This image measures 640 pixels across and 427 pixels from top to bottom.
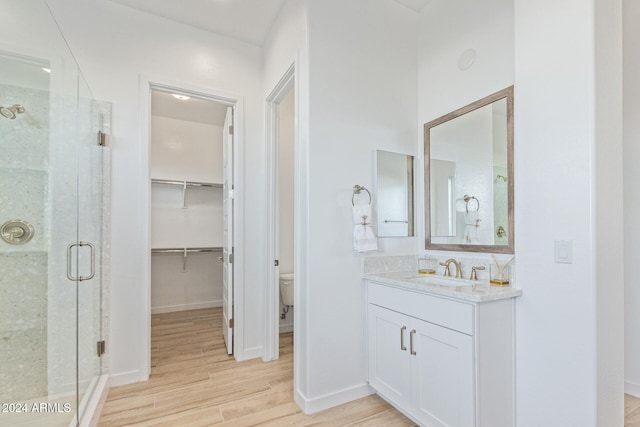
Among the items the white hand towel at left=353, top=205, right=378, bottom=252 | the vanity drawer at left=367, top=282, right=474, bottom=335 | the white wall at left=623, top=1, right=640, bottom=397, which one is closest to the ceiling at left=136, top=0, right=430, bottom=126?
the white wall at left=623, top=1, right=640, bottom=397

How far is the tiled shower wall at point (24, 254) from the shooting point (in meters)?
1.62

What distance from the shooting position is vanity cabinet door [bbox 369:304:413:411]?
6.01ft

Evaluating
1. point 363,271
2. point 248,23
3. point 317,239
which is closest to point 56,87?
point 248,23

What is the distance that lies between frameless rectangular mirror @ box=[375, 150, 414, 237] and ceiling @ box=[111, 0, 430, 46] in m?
1.28

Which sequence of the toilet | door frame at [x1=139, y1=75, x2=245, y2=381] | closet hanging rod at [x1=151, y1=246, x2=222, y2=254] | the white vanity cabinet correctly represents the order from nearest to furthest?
the white vanity cabinet, door frame at [x1=139, y1=75, x2=245, y2=381], the toilet, closet hanging rod at [x1=151, y1=246, x2=222, y2=254]

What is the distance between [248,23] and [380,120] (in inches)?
57.4

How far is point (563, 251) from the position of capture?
143 cm

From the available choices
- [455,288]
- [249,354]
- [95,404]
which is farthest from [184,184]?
[455,288]

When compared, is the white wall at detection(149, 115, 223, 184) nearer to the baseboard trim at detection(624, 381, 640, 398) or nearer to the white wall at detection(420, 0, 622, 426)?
the white wall at detection(420, 0, 622, 426)

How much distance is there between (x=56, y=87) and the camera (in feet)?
6.20

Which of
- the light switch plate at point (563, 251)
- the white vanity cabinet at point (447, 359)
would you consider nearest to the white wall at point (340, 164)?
the white vanity cabinet at point (447, 359)

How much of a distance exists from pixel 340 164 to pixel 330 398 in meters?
1.56

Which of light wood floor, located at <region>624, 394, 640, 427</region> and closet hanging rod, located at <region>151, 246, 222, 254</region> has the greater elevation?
closet hanging rod, located at <region>151, 246, 222, 254</region>

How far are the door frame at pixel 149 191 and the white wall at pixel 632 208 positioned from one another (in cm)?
299
